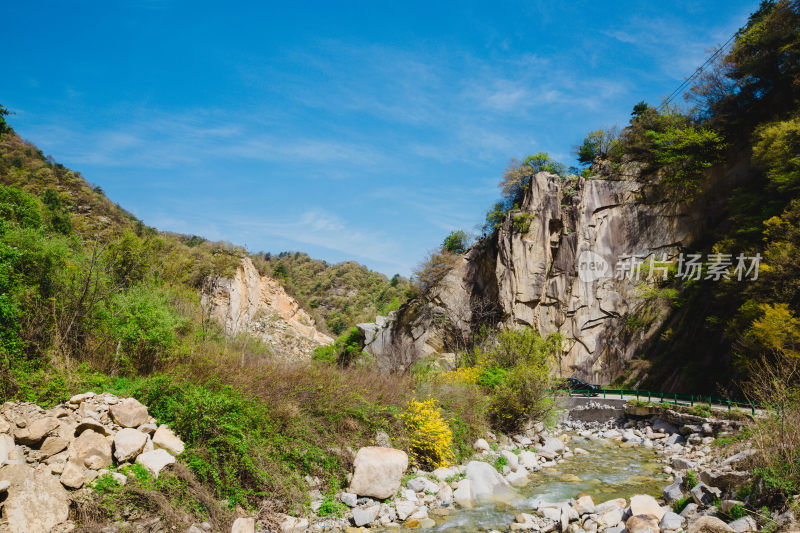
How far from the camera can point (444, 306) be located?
32.8 metres

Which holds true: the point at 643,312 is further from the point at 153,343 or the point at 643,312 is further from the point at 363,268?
the point at 363,268

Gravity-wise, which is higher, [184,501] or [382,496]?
[184,501]

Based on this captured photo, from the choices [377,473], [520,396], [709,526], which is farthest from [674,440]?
[377,473]

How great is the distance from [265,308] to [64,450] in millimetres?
40336

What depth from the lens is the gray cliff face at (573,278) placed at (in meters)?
28.0

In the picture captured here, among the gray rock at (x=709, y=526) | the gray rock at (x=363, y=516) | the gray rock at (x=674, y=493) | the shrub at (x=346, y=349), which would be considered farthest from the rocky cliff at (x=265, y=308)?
the gray rock at (x=709, y=526)

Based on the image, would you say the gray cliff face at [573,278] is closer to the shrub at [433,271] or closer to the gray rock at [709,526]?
the shrub at [433,271]

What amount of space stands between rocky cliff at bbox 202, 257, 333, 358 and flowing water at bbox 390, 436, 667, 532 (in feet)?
90.6

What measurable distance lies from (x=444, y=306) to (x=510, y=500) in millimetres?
24053

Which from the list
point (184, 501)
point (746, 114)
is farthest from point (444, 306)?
point (184, 501)

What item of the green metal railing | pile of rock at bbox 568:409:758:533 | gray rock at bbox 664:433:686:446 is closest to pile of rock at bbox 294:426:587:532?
pile of rock at bbox 568:409:758:533

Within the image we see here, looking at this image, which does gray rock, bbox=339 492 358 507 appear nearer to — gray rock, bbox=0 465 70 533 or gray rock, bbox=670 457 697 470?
gray rock, bbox=0 465 70 533

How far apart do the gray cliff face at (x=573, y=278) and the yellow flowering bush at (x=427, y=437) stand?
1782 cm

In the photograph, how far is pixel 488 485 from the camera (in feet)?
30.5
